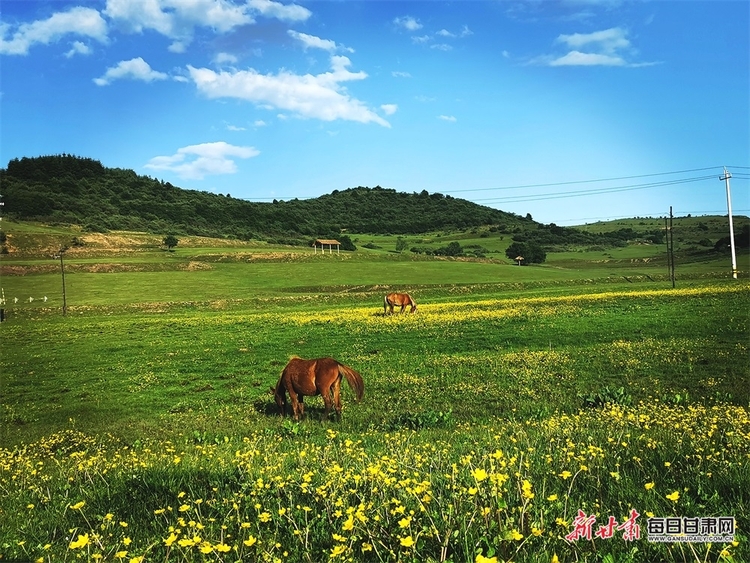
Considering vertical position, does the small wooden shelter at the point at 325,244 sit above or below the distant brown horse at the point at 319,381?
above

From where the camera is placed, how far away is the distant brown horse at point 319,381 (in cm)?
1132

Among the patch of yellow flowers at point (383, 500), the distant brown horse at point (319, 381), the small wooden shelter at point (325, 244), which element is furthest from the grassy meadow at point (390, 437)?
the small wooden shelter at point (325, 244)

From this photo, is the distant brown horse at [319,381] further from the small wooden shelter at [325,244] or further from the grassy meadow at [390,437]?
the small wooden shelter at [325,244]

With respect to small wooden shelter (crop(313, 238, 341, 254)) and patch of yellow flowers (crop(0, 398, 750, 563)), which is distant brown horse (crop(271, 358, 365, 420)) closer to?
patch of yellow flowers (crop(0, 398, 750, 563))

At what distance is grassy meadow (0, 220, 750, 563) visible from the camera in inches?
161

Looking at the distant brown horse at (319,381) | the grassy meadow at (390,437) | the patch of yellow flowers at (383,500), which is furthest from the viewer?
the distant brown horse at (319,381)

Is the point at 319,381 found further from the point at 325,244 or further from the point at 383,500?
the point at 325,244

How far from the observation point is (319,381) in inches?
461

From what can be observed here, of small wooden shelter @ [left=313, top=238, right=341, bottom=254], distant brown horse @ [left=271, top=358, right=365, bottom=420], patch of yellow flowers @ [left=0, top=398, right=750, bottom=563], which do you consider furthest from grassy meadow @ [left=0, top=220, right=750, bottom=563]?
small wooden shelter @ [left=313, top=238, right=341, bottom=254]

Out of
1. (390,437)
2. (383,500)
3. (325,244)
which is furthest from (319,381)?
(325,244)

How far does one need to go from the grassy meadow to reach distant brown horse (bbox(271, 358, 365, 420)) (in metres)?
0.63

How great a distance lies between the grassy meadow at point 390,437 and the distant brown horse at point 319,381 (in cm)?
63

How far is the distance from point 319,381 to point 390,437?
3.74 metres

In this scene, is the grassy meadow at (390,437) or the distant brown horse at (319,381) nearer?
the grassy meadow at (390,437)
